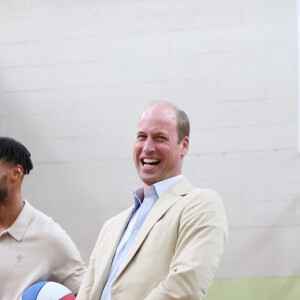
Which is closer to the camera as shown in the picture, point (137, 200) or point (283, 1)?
point (137, 200)

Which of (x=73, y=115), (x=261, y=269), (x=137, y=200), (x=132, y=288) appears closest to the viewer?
(x=132, y=288)

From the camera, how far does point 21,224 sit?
2.80m

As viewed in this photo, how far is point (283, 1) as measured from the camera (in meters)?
4.47

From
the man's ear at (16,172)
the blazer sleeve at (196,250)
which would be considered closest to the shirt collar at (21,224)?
the man's ear at (16,172)

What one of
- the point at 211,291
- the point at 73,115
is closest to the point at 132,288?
the point at 211,291

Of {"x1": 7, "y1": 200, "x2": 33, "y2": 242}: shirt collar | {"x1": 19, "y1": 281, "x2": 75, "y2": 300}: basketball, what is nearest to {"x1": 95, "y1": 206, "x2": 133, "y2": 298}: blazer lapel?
{"x1": 19, "y1": 281, "x2": 75, "y2": 300}: basketball

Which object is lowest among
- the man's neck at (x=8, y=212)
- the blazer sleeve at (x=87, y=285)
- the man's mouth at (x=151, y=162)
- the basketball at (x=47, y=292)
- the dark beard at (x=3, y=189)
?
the basketball at (x=47, y=292)

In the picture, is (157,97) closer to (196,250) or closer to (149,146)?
(149,146)

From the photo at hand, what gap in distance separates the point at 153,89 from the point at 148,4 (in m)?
0.60

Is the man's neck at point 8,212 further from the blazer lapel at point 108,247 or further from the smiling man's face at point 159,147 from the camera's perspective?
the smiling man's face at point 159,147

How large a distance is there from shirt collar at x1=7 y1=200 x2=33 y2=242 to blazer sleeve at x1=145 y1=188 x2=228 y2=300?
1.04 meters

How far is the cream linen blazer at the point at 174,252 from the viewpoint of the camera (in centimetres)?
180

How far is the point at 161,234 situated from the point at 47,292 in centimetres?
79

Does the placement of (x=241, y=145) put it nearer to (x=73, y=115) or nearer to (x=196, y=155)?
(x=196, y=155)
